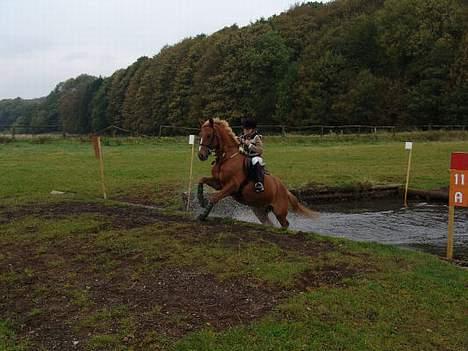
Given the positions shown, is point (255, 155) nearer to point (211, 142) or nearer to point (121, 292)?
point (211, 142)

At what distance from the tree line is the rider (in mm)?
49850

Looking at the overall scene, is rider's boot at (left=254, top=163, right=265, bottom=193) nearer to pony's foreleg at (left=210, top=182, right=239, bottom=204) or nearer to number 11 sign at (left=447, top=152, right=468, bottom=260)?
pony's foreleg at (left=210, top=182, right=239, bottom=204)

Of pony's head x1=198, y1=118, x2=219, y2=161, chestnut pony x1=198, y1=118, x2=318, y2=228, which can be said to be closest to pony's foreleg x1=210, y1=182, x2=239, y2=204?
chestnut pony x1=198, y1=118, x2=318, y2=228

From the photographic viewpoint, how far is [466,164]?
27.1 feet

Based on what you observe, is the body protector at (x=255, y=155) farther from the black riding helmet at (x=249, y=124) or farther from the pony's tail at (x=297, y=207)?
the pony's tail at (x=297, y=207)

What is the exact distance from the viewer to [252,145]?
10.2 meters

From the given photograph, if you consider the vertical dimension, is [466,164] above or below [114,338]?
above

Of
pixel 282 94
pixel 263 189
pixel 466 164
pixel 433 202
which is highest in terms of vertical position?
pixel 282 94

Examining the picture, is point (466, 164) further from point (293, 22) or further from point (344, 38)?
point (293, 22)

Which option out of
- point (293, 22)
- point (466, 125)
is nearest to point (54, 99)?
point (293, 22)

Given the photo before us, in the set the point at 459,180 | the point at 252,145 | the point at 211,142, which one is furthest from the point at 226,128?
the point at 459,180

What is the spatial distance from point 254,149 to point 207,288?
173 inches

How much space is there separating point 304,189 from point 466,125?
136 feet

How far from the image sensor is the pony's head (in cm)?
978
